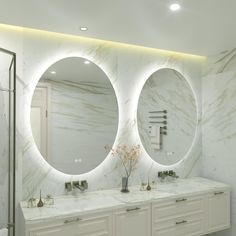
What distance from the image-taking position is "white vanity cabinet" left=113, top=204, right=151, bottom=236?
256 cm

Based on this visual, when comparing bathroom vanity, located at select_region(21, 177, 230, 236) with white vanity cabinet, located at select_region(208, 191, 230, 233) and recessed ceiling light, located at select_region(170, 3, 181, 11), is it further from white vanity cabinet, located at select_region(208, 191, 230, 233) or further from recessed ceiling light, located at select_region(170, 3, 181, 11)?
recessed ceiling light, located at select_region(170, 3, 181, 11)

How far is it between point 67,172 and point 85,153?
282 mm

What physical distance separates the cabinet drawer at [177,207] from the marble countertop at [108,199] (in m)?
0.07

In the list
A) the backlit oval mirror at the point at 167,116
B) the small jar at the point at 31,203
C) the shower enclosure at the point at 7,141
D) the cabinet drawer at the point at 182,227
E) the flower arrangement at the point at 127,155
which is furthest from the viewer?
the backlit oval mirror at the point at 167,116

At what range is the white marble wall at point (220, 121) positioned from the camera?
3.48 meters

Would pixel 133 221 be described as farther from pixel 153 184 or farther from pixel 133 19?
pixel 133 19

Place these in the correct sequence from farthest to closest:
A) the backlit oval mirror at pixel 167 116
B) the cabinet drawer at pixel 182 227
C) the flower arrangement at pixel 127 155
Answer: the backlit oval mirror at pixel 167 116 < the flower arrangement at pixel 127 155 < the cabinet drawer at pixel 182 227

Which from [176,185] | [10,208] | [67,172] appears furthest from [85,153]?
[176,185]

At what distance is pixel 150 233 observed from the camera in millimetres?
2742

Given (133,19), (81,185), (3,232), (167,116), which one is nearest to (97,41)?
(133,19)

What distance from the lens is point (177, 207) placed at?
294 centimetres

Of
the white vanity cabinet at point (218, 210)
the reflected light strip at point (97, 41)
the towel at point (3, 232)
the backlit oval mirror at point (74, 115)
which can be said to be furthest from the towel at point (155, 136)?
the towel at point (3, 232)

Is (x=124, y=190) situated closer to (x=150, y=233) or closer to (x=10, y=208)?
(x=150, y=233)

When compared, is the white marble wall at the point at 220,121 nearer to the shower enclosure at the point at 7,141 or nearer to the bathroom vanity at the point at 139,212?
the bathroom vanity at the point at 139,212
